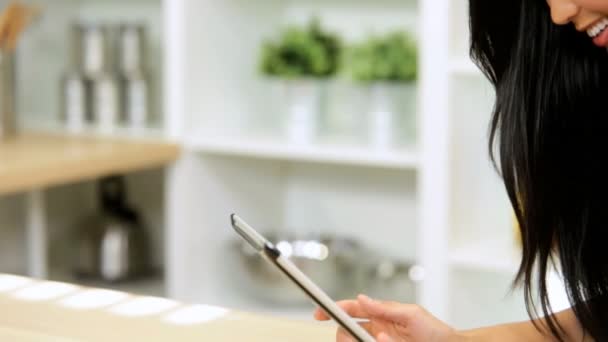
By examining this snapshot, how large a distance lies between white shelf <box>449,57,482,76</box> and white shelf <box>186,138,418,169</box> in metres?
0.21

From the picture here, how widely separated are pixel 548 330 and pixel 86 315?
1.37ft

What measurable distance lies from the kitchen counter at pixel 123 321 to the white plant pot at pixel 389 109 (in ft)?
4.34

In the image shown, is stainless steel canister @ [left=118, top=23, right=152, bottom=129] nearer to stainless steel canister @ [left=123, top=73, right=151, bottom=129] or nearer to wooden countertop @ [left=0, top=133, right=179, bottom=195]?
stainless steel canister @ [left=123, top=73, right=151, bottom=129]

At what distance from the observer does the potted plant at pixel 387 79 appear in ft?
7.29

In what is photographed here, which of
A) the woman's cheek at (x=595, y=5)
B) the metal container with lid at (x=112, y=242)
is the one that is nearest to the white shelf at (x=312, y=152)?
the metal container with lid at (x=112, y=242)

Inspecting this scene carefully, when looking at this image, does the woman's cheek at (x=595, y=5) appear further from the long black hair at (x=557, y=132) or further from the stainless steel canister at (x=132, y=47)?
the stainless steel canister at (x=132, y=47)

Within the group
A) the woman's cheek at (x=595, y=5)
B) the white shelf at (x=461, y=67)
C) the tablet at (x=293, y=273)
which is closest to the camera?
the tablet at (x=293, y=273)

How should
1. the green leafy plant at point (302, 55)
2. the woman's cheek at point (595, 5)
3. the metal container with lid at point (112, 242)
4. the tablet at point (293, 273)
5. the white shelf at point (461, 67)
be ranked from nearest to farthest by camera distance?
the tablet at point (293, 273)
the woman's cheek at point (595, 5)
the white shelf at point (461, 67)
the green leafy plant at point (302, 55)
the metal container with lid at point (112, 242)

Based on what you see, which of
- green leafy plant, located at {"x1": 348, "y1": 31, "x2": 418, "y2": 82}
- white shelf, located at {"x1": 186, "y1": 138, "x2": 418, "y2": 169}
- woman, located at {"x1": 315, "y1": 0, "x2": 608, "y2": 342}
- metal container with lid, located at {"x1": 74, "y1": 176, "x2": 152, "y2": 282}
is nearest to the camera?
woman, located at {"x1": 315, "y1": 0, "x2": 608, "y2": 342}

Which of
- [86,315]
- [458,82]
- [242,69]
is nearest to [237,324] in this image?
[86,315]

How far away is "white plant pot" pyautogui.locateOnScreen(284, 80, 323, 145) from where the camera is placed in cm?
231

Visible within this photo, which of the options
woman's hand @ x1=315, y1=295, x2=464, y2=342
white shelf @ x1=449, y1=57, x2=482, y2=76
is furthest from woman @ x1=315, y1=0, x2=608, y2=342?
white shelf @ x1=449, y1=57, x2=482, y2=76

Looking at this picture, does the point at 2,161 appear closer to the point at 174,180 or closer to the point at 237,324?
the point at 174,180

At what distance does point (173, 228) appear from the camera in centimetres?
240
